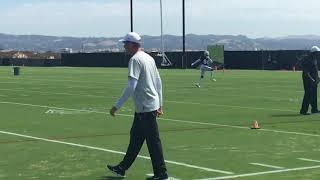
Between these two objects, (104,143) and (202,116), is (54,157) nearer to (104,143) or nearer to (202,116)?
(104,143)

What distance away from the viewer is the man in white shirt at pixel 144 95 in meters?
9.35

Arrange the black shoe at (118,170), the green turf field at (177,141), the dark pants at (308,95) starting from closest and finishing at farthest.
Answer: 1. the black shoe at (118,170)
2. the green turf field at (177,141)
3. the dark pants at (308,95)

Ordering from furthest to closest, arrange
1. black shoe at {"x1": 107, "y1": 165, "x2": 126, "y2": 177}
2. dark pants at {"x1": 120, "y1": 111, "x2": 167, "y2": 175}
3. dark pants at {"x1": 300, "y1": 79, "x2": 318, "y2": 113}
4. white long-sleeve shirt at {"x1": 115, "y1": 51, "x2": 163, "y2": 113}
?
dark pants at {"x1": 300, "y1": 79, "x2": 318, "y2": 113}, black shoe at {"x1": 107, "y1": 165, "x2": 126, "y2": 177}, dark pants at {"x1": 120, "y1": 111, "x2": 167, "y2": 175}, white long-sleeve shirt at {"x1": 115, "y1": 51, "x2": 163, "y2": 113}

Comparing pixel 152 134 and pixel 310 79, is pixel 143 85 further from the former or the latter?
pixel 310 79

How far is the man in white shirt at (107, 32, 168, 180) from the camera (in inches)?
368

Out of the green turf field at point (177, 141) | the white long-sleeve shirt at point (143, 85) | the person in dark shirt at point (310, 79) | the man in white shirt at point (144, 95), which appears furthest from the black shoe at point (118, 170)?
the person in dark shirt at point (310, 79)

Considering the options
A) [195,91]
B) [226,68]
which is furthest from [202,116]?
[226,68]

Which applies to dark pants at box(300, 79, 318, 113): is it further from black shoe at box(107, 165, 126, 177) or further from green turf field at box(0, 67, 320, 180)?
black shoe at box(107, 165, 126, 177)

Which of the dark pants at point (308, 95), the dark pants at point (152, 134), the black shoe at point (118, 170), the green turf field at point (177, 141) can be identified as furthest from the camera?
the dark pants at point (308, 95)

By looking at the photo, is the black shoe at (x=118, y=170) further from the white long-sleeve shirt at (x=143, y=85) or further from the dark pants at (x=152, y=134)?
the white long-sleeve shirt at (x=143, y=85)

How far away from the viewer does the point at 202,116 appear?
19.3 meters

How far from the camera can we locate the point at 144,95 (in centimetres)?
948

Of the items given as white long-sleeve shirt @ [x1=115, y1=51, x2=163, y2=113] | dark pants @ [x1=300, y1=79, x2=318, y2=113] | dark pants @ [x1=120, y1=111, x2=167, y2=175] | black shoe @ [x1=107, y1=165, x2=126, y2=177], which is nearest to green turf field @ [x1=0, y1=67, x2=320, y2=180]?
black shoe @ [x1=107, y1=165, x2=126, y2=177]

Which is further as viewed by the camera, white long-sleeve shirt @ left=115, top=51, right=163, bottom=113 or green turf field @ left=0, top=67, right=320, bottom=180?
green turf field @ left=0, top=67, right=320, bottom=180
